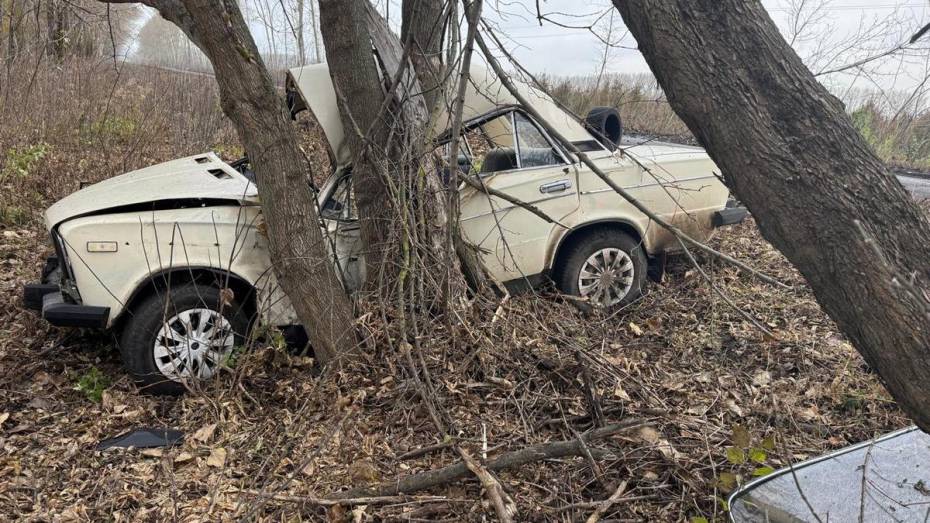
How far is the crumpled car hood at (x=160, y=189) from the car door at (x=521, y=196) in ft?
5.59

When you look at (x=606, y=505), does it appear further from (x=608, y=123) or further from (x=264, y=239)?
(x=608, y=123)

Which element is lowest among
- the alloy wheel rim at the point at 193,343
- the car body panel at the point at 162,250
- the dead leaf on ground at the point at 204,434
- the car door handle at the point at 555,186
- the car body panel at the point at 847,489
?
the dead leaf on ground at the point at 204,434

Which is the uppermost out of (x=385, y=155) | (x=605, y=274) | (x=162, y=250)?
(x=385, y=155)

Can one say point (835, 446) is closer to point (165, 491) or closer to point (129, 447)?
point (165, 491)

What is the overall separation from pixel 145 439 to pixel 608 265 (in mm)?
3568

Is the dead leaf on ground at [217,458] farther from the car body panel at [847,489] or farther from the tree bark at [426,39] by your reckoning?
the tree bark at [426,39]

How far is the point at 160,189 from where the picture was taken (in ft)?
13.6

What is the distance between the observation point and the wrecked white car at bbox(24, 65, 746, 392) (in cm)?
389

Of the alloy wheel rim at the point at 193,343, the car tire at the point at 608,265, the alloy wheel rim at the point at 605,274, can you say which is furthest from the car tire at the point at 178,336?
the alloy wheel rim at the point at 605,274

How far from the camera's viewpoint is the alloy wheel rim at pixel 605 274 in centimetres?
509

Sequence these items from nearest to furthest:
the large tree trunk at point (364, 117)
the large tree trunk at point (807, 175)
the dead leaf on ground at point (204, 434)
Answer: the large tree trunk at point (807, 175) → the dead leaf on ground at point (204, 434) → the large tree trunk at point (364, 117)

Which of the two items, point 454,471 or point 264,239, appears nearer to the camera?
point 454,471

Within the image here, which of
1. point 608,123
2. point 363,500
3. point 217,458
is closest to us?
point 363,500

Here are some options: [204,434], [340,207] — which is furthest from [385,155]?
[204,434]
